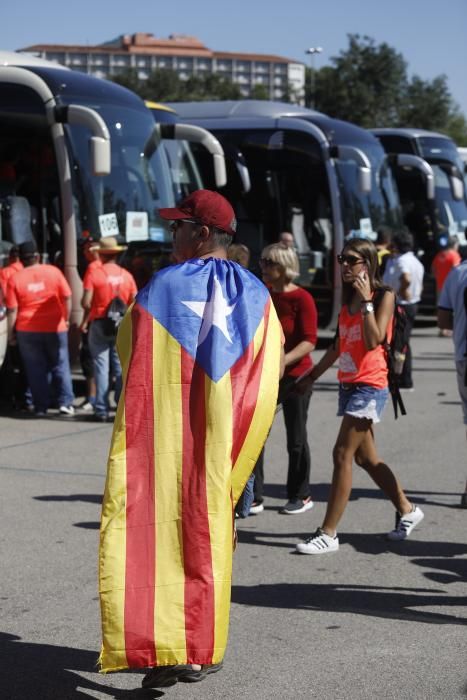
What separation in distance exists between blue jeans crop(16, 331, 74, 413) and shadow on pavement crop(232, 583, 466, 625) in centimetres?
653

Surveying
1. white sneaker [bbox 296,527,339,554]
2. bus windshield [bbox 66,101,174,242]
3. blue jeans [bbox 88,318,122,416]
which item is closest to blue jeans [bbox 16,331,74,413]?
blue jeans [bbox 88,318,122,416]

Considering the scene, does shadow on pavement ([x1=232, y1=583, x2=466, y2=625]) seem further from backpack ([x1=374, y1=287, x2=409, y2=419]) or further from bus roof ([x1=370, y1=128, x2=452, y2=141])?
bus roof ([x1=370, y1=128, x2=452, y2=141])

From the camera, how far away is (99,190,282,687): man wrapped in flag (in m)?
4.32

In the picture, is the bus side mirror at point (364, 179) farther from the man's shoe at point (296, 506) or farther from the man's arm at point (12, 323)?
the man's shoe at point (296, 506)

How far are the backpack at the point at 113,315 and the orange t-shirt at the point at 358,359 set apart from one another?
5.04 m

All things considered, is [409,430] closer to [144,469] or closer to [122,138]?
[122,138]

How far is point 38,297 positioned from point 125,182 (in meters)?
2.63

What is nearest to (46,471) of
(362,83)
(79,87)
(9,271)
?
(9,271)

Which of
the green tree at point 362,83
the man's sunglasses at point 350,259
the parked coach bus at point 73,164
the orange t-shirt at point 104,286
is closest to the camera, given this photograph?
the man's sunglasses at point 350,259

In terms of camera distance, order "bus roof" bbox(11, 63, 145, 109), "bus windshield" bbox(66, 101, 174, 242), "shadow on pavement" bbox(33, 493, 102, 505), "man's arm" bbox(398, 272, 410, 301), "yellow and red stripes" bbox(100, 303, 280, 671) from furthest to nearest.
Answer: "man's arm" bbox(398, 272, 410, 301), "bus roof" bbox(11, 63, 145, 109), "bus windshield" bbox(66, 101, 174, 242), "shadow on pavement" bbox(33, 493, 102, 505), "yellow and red stripes" bbox(100, 303, 280, 671)

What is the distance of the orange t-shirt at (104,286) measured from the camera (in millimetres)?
11977

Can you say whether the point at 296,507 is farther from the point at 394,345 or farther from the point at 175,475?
the point at 175,475

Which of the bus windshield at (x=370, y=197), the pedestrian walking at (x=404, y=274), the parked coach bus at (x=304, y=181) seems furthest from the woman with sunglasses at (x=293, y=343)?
the bus windshield at (x=370, y=197)

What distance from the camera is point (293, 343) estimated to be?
26.2 feet
